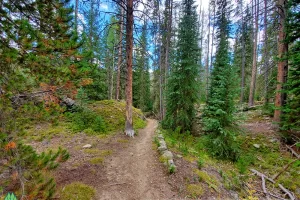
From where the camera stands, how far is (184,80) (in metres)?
8.55

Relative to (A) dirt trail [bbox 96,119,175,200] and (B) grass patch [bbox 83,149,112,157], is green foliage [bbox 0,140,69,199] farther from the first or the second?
(B) grass patch [bbox 83,149,112,157]

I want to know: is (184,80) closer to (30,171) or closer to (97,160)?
(97,160)

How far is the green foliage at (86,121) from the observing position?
25.1ft

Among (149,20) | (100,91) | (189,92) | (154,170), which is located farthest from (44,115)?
(100,91)

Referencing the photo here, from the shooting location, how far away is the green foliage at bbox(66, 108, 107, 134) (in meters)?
7.64

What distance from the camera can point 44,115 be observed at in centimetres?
254

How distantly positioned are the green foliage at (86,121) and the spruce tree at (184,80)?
4.00m

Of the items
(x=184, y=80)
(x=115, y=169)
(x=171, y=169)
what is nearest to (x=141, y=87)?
(x=184, y=80)

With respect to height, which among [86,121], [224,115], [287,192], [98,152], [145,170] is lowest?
[287,192]

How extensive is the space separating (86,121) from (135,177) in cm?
543

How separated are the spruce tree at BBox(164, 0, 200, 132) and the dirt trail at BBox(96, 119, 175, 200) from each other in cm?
380

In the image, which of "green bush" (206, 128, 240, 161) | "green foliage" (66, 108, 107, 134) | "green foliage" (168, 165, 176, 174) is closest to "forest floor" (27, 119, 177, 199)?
"green foliage" (168, 165, 176, 174)

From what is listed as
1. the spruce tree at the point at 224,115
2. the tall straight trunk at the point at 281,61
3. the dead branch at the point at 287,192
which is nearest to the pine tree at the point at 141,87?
the spruce tree at the point at 224,115

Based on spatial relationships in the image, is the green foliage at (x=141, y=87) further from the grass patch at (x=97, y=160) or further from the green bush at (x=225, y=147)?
the grass patch at (x=97, y=160)
